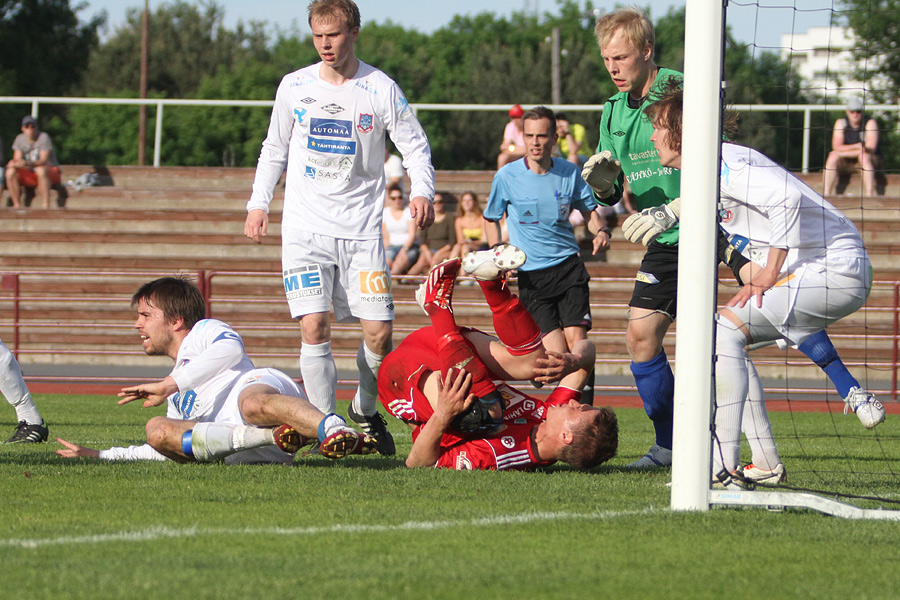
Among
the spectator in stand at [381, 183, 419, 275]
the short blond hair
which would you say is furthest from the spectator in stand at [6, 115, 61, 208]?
the short blond hair

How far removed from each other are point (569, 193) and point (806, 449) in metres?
2.50

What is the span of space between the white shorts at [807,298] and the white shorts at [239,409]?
2.26 m

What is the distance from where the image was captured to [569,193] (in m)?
8.44

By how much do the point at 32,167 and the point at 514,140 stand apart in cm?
907

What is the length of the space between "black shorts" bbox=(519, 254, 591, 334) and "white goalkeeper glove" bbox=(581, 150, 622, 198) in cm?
185

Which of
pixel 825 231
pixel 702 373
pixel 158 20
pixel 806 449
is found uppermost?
pixel 158 20

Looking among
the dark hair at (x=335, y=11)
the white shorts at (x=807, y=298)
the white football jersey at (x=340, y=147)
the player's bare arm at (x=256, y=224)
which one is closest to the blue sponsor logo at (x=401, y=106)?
the white football jersey at (x=340, y=147)

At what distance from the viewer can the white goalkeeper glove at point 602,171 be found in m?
6.05

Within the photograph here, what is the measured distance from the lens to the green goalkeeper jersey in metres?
6.20

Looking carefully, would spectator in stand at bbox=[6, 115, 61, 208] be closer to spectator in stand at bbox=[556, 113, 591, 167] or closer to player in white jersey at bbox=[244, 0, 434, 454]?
spectator in stand at bbox=[556, 113, 591, 167]

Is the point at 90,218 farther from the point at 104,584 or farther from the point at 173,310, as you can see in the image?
the point at 104,584

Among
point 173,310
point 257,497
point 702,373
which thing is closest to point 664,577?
point 702,373

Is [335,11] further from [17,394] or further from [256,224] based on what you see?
[17,394]

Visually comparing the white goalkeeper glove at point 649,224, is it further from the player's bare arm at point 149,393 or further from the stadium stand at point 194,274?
the stadium stand at point 194,274
